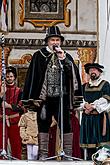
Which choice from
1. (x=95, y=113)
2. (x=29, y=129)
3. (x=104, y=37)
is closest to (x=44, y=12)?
(x=104, y=37)

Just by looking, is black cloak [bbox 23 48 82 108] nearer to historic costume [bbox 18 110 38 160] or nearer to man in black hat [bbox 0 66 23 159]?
man in black hat [bbox 0 66 23 159]

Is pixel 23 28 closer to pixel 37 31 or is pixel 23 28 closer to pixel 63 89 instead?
pixel 37 31

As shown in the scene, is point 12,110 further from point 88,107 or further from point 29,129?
point 88,107

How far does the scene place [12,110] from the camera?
1089cm

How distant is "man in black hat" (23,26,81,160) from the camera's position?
998cm

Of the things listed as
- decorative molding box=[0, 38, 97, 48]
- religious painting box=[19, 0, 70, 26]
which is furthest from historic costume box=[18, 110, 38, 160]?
religious painting box=[19, 0, 70, 26]

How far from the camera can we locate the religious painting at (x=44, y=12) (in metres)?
13.5

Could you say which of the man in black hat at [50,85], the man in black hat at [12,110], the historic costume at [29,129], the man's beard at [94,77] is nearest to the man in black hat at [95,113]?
the man's beard at [94,77]

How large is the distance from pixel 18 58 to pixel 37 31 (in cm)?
51

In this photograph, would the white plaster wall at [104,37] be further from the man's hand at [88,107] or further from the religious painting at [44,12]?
the man's hand at [88,107]

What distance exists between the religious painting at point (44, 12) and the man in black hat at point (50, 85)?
3401 mm

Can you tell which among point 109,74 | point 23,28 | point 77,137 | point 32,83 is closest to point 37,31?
point 23,28

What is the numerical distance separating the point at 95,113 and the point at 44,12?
355 cm

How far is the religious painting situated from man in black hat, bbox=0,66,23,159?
264cm
